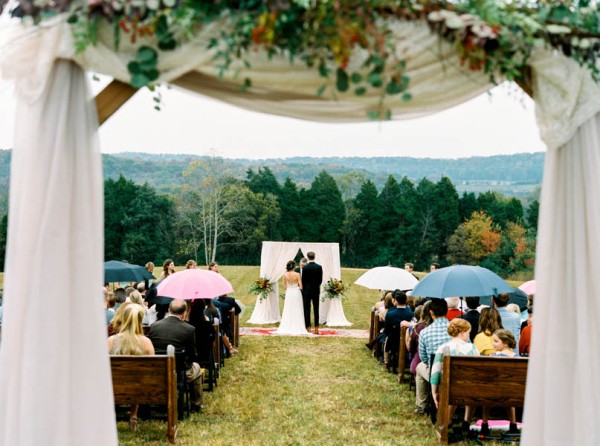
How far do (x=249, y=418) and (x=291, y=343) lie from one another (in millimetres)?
7259

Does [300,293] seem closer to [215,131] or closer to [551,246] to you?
[551,246]

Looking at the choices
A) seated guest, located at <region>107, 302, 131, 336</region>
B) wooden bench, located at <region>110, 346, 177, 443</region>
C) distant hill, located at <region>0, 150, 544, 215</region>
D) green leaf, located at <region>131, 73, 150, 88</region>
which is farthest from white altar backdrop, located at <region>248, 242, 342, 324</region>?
distant hill, located at <region>0, 150, 544, 215</region>

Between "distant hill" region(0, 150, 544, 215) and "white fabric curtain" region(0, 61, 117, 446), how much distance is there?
58178 millimetres

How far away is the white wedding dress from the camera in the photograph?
1769cm

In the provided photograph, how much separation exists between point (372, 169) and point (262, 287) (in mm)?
60186

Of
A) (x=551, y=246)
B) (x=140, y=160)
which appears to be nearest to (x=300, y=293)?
(x=551, y=246)

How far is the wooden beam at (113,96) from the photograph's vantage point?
418 centimetres

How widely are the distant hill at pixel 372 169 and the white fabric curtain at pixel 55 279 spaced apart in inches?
2290

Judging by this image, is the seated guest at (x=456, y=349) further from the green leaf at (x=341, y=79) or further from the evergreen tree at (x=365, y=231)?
the evergreen tree at (x=365, y=231)

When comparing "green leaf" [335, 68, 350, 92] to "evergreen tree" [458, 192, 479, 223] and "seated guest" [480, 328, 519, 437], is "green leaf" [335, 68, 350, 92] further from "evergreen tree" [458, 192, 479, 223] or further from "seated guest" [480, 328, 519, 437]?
"evergreen tree" [458, 192, 479, 223]

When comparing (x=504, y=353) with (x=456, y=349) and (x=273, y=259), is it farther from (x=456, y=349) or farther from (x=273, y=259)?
(x=273, y=259)

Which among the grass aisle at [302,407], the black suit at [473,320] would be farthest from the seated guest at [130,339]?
the black suit at [473,320]

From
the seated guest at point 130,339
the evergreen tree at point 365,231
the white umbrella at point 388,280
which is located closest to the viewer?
the seated guest at point 130,339

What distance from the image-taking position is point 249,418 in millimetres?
8914
